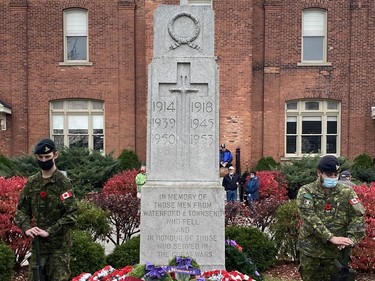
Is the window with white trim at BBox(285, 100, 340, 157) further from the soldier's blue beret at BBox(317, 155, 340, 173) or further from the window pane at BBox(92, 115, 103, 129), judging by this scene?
the soldier's blue beret at BBox(317, 155, 340, 173)

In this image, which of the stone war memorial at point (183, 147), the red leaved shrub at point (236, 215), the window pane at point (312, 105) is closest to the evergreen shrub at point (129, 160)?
the window pane at point (312, 105)

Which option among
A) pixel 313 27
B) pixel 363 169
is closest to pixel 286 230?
pixel 363 169

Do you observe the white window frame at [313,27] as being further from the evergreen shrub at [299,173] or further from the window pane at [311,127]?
the evergreen shrub at [299,173]

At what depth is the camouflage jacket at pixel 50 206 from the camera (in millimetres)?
5152

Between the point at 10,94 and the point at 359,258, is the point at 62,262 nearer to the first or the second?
the point at 359,258

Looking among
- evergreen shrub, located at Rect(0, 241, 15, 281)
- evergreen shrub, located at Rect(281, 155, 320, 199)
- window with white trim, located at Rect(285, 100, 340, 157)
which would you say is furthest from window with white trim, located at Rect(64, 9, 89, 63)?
evergreen shrub, located at Rect(0, 241, 15, 281)

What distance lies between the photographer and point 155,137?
5941 mm

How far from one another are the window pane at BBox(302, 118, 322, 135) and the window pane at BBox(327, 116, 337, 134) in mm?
361

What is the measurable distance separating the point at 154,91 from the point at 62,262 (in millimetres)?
2290

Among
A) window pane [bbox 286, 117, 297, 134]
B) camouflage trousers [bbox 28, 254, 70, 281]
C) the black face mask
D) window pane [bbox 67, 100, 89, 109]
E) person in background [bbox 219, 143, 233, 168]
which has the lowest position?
camouflage trousers [bbox 28, 254, 70, 281]

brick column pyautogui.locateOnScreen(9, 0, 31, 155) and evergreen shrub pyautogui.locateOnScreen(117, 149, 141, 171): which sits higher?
brick column pyautogui.locateOnScreen(9, 0, 31, 155)

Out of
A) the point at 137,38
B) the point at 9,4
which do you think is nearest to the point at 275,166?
the point at 137,38

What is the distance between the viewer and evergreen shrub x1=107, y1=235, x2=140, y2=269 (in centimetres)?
728

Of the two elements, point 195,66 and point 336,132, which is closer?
point 195,66
